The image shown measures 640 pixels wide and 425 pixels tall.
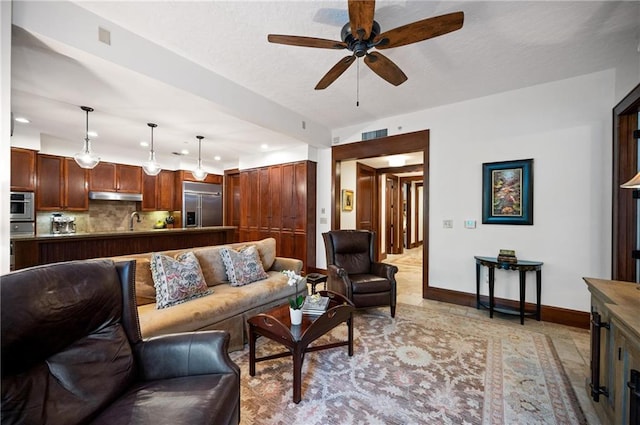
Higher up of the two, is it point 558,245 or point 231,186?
point 231,186

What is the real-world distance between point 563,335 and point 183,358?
368cm

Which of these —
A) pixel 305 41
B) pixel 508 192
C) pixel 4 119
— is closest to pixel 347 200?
pixel 508 192

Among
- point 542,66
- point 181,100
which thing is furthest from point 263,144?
point 542,66

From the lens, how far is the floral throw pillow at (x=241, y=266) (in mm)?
3004

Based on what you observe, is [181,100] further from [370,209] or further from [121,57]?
[370,209]

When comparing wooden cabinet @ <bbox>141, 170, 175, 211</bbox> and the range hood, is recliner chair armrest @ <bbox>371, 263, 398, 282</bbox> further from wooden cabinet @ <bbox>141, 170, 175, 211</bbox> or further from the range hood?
the range hood

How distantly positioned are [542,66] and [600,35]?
502 millimetres

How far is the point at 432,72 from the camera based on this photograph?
2984 mm

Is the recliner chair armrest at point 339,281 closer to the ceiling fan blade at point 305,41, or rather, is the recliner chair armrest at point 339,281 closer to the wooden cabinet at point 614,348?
the wooden cabinet at point 614,348

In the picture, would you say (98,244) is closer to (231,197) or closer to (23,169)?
(23,169)

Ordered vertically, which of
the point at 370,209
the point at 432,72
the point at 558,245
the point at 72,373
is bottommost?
the point at 72,373

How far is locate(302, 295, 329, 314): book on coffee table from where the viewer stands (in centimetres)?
229

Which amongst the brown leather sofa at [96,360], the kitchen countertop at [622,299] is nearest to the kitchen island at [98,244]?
the brown leather sofa at [96,360]

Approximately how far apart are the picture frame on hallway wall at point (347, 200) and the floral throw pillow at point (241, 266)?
2.85m
